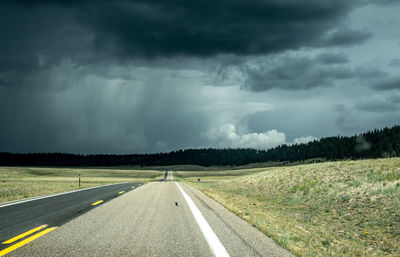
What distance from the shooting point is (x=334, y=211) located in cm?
1540

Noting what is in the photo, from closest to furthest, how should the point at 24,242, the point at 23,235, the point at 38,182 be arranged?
the point at 24,242 → the point at 23,235 → the point at 38,182

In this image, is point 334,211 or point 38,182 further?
Answer: point 38,182

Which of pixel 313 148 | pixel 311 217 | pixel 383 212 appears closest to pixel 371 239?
pixel 383 212

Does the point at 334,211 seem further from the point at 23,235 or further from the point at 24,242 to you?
the point at 24,242

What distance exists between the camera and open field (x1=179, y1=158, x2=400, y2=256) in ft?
24.6

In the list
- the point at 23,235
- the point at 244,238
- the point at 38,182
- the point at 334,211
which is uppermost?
the point at 23,235

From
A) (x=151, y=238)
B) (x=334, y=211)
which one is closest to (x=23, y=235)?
(x=151, y=238)

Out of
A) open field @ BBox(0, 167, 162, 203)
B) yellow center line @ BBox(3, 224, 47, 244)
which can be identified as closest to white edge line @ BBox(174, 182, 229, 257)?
yellow center line @ BBox(3, 224, 47, 244)

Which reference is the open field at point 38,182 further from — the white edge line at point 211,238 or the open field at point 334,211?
the open field at point 334,211

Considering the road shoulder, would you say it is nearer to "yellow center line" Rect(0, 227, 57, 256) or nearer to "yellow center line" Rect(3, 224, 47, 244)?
"yellow center line" Rect(0, 227, 57, 256)

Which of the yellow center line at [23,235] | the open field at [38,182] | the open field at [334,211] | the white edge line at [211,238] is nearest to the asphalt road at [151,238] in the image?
the white edge line at [211,238]

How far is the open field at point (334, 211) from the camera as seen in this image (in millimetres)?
7492

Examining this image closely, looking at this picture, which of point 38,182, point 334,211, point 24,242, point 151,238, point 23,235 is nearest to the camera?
point 24,242

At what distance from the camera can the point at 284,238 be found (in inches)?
263
